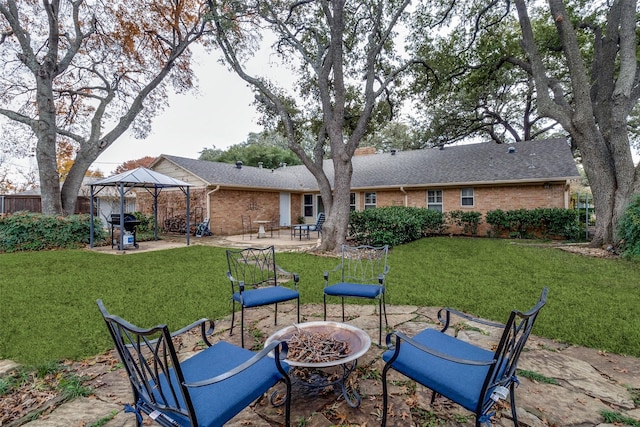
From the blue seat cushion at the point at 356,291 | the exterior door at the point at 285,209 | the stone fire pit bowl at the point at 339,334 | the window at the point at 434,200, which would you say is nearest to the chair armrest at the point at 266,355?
the stone fire pit bowl at the point at 339,334

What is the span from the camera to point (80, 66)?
46.3 ft

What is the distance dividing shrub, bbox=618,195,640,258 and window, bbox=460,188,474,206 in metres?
5.64

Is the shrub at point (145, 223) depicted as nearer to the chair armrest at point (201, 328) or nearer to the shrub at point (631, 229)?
the chair armrest at point (201, 328)

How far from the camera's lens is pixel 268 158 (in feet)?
95.5

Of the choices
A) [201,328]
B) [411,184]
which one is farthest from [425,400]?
[411,184]

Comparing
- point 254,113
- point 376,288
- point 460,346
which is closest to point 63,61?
point 254,113

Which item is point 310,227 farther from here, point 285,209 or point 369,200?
point 285,209

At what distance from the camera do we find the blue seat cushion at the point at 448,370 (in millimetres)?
1594

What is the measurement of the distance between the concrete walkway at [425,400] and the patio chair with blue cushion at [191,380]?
48cm

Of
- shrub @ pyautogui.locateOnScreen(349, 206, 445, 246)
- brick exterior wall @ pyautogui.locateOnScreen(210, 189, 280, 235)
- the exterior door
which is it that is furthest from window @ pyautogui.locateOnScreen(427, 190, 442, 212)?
brick exterior wall @ pyautogui.locateOnScreen(210, 189, 280, 235)

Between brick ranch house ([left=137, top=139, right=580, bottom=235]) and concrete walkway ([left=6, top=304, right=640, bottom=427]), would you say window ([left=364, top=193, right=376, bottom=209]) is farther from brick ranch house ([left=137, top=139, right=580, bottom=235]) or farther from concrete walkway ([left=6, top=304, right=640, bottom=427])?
concrete walkway ([left=6, top=304, right=640, bottom=427])

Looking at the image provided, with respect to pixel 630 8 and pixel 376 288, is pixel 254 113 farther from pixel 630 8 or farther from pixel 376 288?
pixel 630 8

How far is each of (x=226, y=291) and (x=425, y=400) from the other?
148 inches

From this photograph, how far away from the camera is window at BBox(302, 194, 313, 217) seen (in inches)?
720
